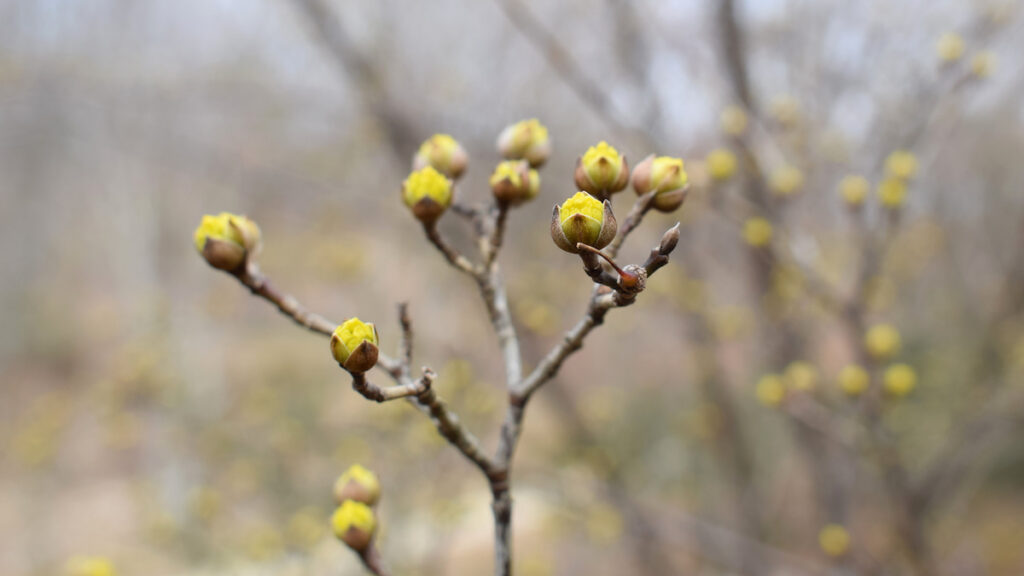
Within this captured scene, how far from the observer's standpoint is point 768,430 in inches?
283

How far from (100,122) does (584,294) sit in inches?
404

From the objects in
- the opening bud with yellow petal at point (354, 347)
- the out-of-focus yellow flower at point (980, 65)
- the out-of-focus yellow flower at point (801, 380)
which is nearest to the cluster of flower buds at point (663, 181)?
the opening bud with yellow petal at point (354, 347)

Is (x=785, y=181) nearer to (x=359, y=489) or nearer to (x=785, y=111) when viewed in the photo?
(x=785, y=111)

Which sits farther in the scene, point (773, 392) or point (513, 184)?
point (773, 392)

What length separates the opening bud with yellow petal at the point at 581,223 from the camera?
62 centimetres

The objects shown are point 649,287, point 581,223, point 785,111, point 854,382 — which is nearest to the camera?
point 581,223

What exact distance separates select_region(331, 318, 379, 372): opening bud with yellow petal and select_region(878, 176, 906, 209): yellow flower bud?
5.58 ft

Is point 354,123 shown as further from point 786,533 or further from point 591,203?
point 786,533

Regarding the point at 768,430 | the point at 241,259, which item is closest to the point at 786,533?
the point at 768,430

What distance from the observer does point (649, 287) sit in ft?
12.3

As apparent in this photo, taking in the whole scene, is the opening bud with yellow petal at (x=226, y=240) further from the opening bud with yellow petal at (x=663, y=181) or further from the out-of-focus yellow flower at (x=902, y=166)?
the out-of-focus yellow flower at (x=902, y=166)

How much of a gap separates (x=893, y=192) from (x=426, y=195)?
1.53 meters

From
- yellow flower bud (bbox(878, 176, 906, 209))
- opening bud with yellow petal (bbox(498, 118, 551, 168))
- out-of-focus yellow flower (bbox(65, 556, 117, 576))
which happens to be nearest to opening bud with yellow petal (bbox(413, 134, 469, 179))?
opening bud with yellow petal (bbox(498, 118, 551, 168))

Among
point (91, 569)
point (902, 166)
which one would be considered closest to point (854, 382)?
point (902, 166)
